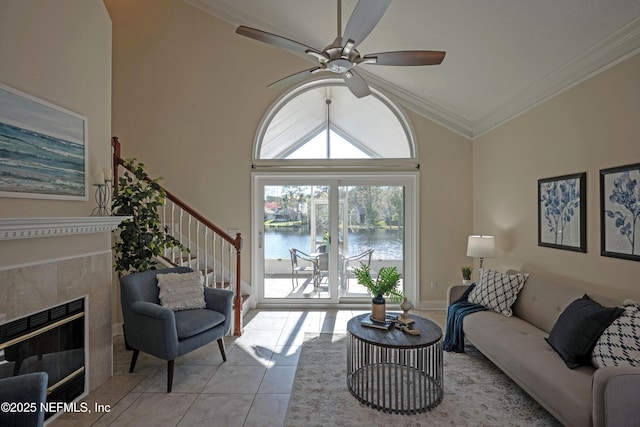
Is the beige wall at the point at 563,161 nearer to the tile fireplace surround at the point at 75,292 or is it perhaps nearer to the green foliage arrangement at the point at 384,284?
the green foliage arrangement at the point at 384,284

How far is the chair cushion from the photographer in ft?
8.64

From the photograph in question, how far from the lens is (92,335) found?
2.56 metres

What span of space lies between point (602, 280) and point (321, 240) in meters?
3.18

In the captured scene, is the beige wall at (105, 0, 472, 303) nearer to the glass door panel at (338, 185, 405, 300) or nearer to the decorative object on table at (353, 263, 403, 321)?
the glass door panel at (338, 185, 405, 300)

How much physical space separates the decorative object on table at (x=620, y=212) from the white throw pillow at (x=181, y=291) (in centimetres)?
350

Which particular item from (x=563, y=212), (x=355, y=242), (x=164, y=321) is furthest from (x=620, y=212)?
(x=164, y=321)

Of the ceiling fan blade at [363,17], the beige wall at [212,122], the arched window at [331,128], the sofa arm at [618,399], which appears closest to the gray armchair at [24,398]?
the ceiling fan blade at [363,17]

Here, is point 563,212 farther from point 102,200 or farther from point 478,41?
point 102,200

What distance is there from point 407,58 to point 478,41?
1.18 m

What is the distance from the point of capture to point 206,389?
2564 mm

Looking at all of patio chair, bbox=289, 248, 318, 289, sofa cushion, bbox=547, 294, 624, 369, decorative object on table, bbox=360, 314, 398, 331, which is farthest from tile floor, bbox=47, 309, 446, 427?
sofa cushion, bbox=547, 294, 624, 369

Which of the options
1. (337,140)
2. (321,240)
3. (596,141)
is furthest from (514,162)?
(321,240)

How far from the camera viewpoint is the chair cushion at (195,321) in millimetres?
2635

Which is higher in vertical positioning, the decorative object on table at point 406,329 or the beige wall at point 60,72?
the beige wall at point 60,72
